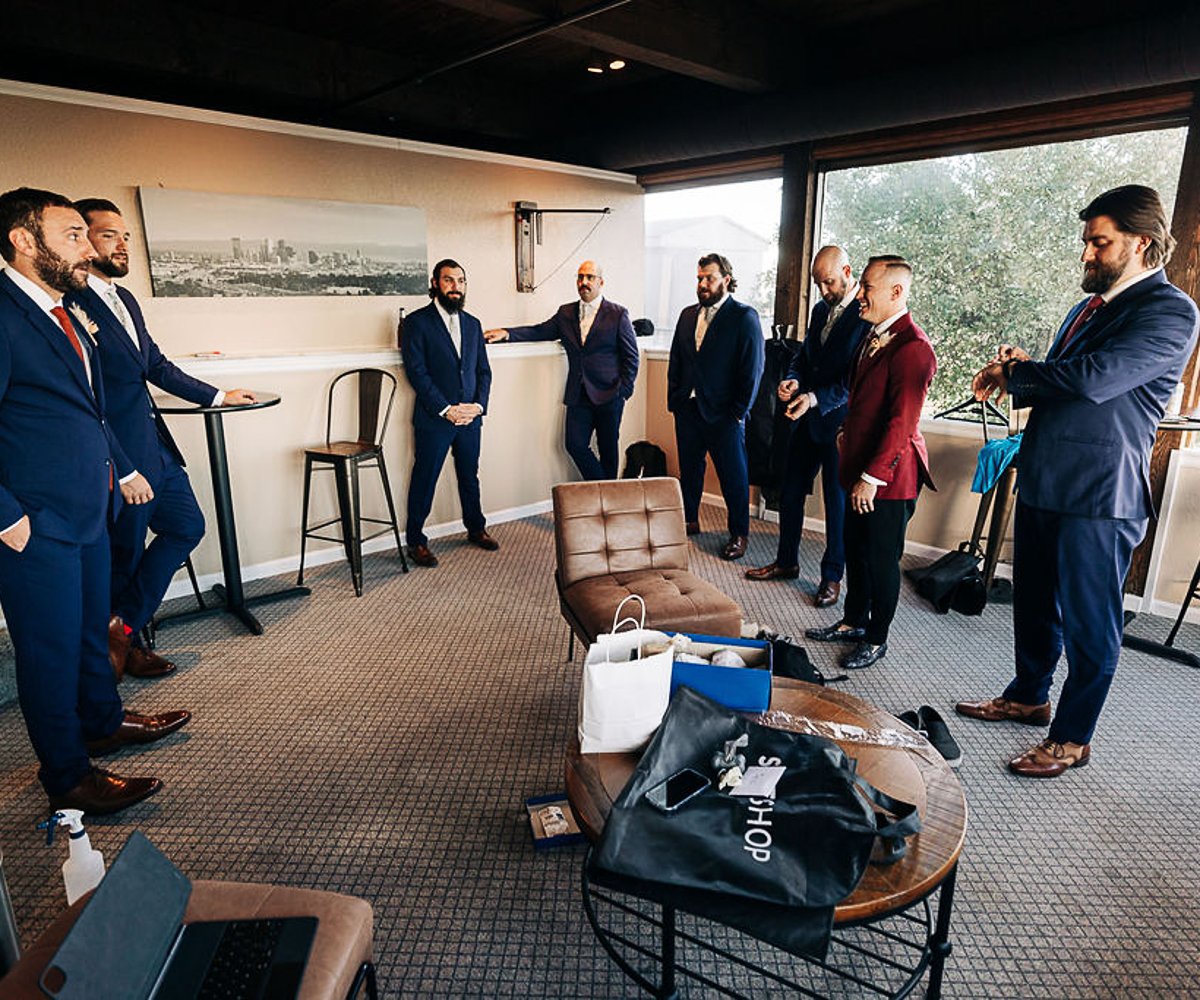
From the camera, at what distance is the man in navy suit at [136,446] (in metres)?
2.84

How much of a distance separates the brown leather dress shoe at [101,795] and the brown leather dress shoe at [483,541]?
2.69m

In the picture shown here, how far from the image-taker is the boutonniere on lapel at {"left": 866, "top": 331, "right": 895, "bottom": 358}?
3.02m

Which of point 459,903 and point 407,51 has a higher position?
point 407,51

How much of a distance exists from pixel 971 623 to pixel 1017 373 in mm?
1806

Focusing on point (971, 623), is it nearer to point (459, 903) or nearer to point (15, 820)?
point (459, 903)

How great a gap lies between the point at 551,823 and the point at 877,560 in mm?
1774

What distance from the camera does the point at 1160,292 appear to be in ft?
7.48

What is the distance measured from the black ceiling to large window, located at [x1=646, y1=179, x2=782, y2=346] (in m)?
0.60

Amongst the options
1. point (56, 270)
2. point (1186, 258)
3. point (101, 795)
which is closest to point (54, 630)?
point (101, 795)

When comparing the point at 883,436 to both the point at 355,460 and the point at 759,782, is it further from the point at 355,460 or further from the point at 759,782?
the point at 355,460

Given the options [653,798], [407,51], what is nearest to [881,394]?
[653,798]

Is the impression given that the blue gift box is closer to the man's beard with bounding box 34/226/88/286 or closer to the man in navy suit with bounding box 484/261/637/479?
the man's beard with bounding box 34/226/88/286

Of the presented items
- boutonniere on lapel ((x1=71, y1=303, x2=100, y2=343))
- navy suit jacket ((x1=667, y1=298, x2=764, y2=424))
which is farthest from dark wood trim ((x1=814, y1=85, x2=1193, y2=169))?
boutonniere on lapel ((x1=71, y1=303, x2=100, y2=343))

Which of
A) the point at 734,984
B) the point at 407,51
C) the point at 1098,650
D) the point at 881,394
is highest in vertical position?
the point at 407,51
